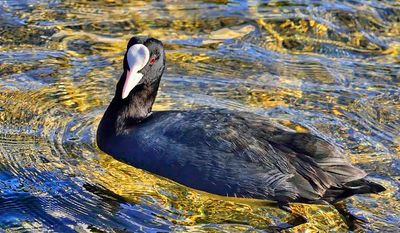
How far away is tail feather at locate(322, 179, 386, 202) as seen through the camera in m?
5.75

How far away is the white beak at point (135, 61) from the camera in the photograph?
6305mm

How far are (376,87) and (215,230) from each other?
2.52m

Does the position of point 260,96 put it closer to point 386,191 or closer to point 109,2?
point 386,191

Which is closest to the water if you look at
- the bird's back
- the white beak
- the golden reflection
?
the golden reflection

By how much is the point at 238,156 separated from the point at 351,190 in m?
0.69

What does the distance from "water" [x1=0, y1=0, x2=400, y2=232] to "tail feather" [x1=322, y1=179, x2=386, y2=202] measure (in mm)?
96

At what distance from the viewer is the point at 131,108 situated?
21.1 ft

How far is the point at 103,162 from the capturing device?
6242mm

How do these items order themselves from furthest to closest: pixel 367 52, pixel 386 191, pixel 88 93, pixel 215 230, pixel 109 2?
pixel 109 2 < pixel 367 52 < pixel 88 93 < pixel 386 191 < pixel 215 230

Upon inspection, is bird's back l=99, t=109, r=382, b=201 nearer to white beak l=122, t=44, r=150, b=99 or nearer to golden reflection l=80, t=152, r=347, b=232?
golden reflection l=80, t=152, r=347, b=232

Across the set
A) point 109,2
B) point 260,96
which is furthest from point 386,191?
point 109,2

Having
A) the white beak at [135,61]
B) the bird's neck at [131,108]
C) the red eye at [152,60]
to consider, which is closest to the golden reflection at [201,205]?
the bird's neck at [131,108]

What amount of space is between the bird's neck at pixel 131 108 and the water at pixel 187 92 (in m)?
0.24

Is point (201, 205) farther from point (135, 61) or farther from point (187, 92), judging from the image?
point (187, 92)
